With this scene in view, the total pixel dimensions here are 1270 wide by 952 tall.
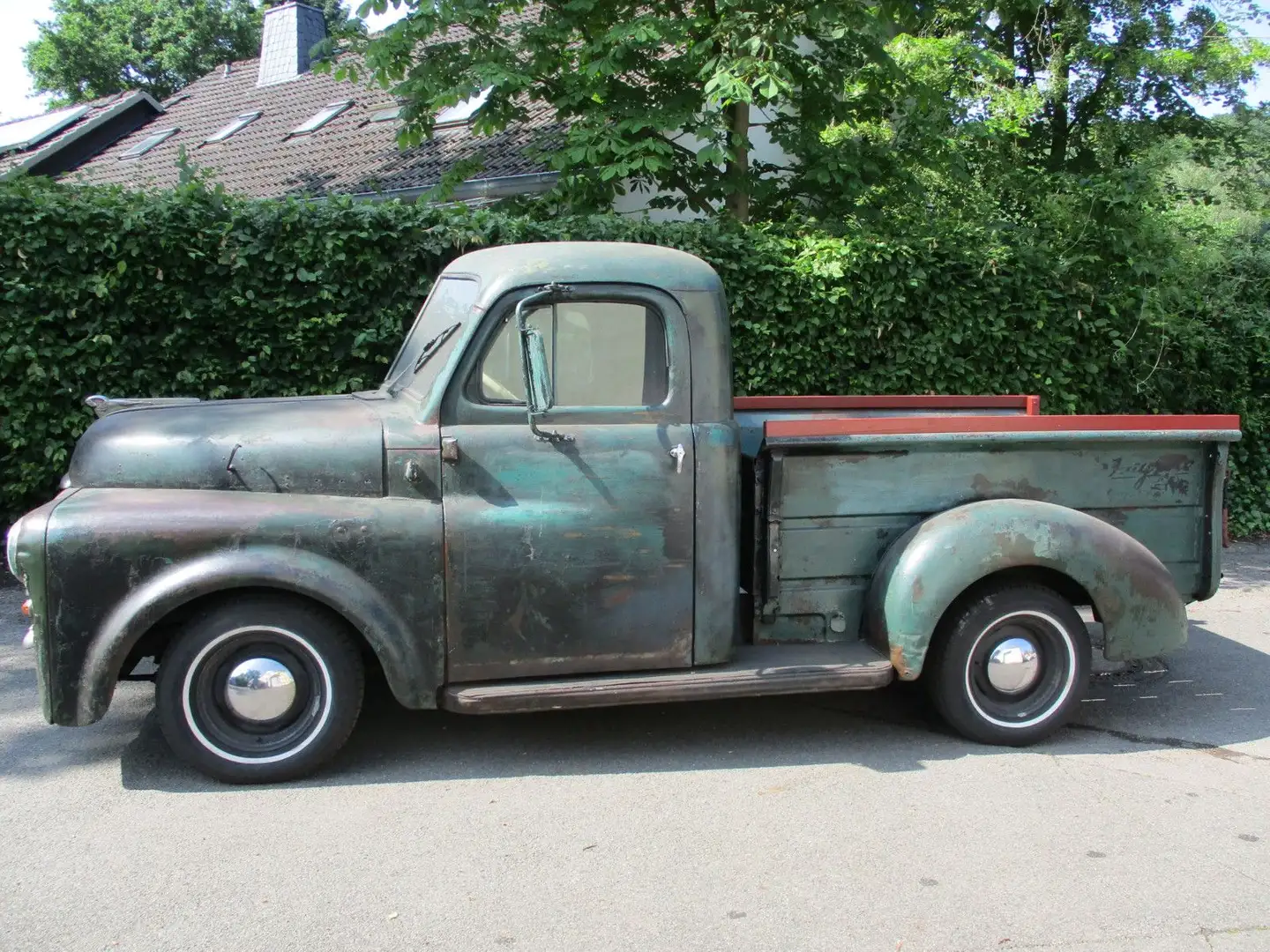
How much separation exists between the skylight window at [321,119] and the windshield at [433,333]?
45.8ft

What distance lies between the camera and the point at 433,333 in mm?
4688

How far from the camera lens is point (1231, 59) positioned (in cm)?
1596

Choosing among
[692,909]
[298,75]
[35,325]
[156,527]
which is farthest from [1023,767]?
[298,75]

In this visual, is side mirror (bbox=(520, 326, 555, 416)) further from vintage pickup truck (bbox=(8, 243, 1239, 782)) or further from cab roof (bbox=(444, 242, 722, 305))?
cab roof (bbox=(444, 242, 722, 305))

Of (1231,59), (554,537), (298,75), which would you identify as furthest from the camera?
(298,75)

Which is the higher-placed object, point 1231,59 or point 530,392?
point 1231,59

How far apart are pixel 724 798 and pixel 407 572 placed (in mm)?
1499

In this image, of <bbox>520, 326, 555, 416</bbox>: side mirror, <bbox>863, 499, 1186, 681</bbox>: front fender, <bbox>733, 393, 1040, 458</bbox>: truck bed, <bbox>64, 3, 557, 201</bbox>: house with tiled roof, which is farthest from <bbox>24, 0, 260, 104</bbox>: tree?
<bbox>863, 499, 1186, 681</bbox>: front fender

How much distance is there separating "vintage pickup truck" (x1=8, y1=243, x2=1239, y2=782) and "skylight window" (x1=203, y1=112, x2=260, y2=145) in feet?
53.4

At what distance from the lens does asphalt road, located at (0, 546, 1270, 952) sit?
3.22 m

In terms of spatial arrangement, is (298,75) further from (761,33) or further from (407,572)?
(407,572)

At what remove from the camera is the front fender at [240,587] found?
12.8 ft

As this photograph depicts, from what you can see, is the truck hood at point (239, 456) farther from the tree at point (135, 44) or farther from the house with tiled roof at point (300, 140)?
the tree at point (135, 44)

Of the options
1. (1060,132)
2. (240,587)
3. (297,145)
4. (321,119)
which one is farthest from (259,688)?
(1060,132)
